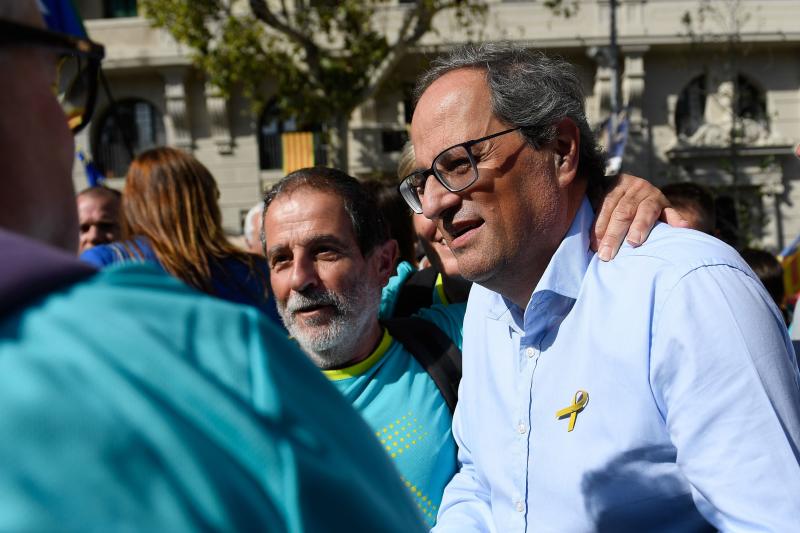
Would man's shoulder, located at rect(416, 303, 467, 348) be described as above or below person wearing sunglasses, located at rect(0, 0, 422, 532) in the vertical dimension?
below

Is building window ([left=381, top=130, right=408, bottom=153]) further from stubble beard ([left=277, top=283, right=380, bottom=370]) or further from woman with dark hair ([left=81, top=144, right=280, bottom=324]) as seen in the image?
stubble beard ([left=277, top=283, right=380, bottom=370])

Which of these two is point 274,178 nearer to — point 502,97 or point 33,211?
point 502,97

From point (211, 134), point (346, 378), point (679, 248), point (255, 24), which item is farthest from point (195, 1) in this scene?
point (679, 248)

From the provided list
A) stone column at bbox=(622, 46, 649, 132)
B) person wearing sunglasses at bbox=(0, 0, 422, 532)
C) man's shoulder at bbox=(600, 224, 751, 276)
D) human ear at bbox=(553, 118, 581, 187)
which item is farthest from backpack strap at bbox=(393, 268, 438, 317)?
stone column at bbox=(622, 46, 649, 132)

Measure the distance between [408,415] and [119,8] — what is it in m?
20.8

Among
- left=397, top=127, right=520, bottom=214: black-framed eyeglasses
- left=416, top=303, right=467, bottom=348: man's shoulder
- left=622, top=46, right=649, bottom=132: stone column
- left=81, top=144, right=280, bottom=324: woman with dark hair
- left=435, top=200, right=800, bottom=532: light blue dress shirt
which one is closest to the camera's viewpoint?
left=435, top=200, right=800, bottom=532: light blue dress shirt

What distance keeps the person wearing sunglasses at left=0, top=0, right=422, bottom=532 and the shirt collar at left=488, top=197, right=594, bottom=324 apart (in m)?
1.19

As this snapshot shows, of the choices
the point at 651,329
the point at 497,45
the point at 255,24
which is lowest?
the point at 651,329

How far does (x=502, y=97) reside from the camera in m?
2.02

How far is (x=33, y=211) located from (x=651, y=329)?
122cm

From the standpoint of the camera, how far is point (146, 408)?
58cm

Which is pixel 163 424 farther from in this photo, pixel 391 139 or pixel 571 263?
pixel 391 139

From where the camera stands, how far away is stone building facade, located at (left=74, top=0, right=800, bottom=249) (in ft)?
64.8

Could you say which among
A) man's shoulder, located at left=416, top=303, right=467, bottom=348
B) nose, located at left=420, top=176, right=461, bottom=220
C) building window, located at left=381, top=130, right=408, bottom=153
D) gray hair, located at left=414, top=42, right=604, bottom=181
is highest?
gray hair, located at left=414, top=42, right=604, bottom=181
